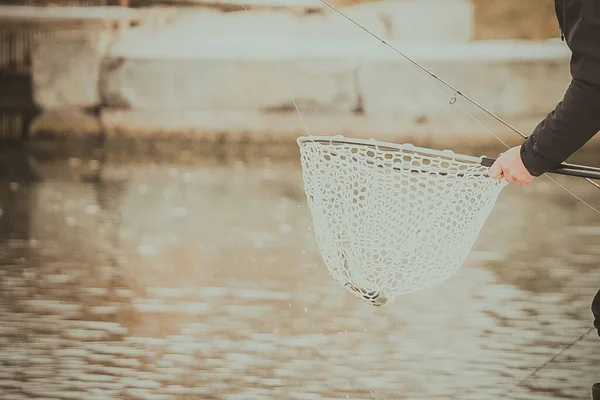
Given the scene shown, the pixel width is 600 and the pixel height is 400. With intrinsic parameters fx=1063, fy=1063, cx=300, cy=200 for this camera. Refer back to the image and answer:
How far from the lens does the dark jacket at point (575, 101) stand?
176 centimetres

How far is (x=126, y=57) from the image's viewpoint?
10.1 metres

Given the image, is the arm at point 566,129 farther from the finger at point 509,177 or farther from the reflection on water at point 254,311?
the reflection on water at point 254,311

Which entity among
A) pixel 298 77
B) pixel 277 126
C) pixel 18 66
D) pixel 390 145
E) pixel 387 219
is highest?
pixel 390 145

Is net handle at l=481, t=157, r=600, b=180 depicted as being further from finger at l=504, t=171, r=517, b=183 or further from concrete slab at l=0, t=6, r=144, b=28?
concrete slab at l=0, t=6, r=144, b=28

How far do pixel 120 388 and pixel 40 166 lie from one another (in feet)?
17.0

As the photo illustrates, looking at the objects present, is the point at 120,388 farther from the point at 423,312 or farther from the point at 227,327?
the point at 423,312

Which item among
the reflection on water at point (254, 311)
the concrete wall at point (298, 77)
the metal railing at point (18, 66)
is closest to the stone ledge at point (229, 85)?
the concrete wall at point (298, 77)

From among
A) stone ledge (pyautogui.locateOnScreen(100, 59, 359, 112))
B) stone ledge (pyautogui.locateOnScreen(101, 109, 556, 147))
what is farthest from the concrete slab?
stone ledge (pyautogui.locateOnScreen(101, 109, 556, 147))

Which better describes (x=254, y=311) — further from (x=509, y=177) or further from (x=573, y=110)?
(x=573, y=110)

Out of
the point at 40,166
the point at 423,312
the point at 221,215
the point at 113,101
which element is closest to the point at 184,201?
the point at 221,215

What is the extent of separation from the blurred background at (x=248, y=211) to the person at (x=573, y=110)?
Answer: 51cm

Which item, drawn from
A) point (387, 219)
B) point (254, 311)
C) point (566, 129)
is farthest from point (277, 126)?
point (566, 129)

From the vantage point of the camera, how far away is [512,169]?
201 centimetres

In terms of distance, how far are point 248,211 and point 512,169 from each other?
3.77 m
